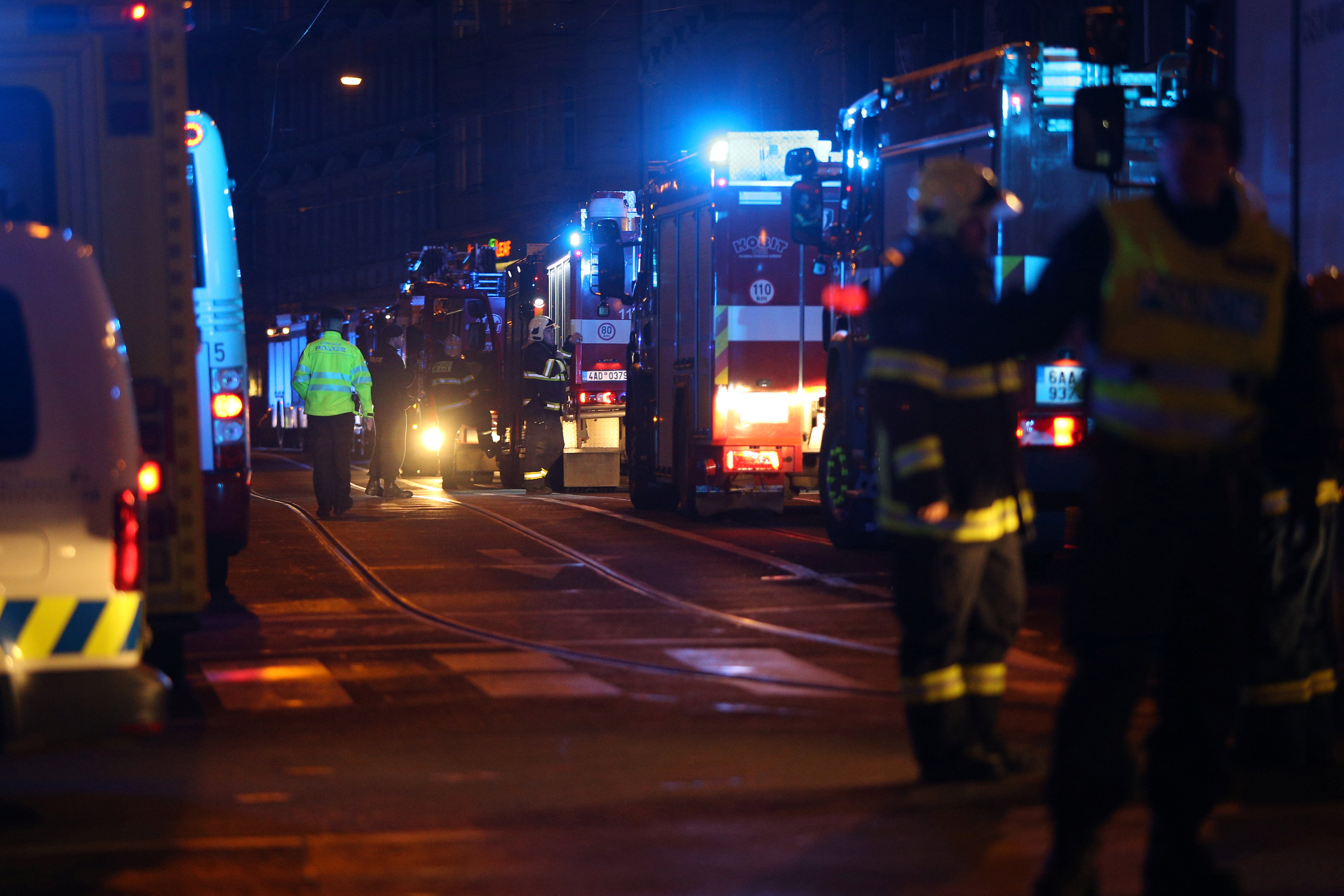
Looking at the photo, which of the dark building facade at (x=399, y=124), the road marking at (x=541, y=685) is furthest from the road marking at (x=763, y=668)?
the dark building facade at (x=399, y=124)

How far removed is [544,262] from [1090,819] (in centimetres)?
2148

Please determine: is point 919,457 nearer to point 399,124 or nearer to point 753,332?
point 753,332

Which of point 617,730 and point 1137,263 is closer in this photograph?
point 1137,263

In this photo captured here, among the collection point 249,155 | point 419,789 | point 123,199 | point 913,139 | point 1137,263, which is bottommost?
point 419,789

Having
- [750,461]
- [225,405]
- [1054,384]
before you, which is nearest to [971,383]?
[225,405]

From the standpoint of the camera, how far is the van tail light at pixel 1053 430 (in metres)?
11.5

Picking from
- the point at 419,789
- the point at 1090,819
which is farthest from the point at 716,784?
the point at 1090,819

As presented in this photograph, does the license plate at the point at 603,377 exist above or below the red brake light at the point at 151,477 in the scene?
above

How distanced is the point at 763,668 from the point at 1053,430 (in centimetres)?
369

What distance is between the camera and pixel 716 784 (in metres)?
5.93

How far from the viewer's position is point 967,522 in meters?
5.45

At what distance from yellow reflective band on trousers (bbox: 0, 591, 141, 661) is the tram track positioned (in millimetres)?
3241

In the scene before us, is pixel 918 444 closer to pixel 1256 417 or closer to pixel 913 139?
pixel 1256 417

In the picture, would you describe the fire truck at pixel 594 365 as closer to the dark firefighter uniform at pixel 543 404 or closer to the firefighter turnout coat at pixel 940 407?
the dark firefighter uniform at pixel 543 404
